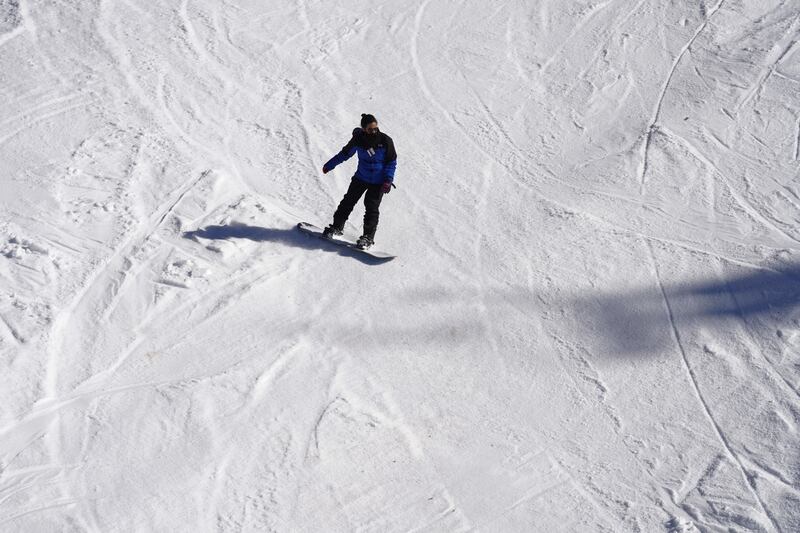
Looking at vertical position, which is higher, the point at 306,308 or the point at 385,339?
the point at 306,308

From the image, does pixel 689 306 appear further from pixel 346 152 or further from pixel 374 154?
pixel 346 152

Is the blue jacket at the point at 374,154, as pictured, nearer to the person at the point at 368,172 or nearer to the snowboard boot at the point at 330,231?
the person at the point at 368,172

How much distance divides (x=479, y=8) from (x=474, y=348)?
6.30 metres

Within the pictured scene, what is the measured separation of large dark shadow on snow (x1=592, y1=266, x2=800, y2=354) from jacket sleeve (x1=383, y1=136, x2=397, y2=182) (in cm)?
221

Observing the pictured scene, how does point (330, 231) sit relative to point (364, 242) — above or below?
above

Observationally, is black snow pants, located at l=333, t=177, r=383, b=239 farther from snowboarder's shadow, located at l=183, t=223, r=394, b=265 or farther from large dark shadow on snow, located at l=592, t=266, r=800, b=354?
large dark shadow on snow, located at l=592, t=266, r=800, b=354

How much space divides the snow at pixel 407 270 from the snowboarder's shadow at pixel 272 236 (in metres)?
0.03

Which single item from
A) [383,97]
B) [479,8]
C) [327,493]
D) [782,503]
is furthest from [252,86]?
[782,503]

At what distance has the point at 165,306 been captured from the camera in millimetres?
7812

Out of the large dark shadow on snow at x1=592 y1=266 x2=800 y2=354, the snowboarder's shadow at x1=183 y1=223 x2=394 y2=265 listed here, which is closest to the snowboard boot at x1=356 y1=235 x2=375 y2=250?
the snowboarder's shadow at x1=183 y1=223 x2=394 y2=265

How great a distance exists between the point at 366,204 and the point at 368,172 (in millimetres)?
331

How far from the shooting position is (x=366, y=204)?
8.32 m

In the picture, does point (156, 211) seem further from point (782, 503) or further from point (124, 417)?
point (782, 503)

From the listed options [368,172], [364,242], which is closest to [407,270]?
[364,242]
